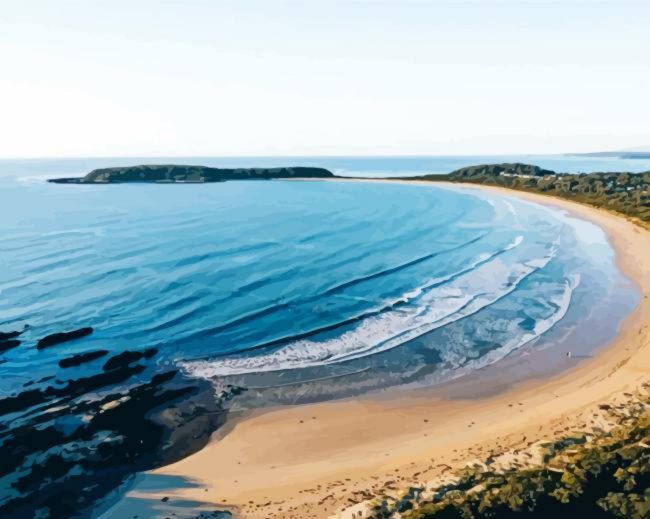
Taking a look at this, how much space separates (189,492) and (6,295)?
1146 inches

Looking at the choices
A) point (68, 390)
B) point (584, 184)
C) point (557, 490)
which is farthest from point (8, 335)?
point (584, 184)

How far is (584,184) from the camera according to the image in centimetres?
10144

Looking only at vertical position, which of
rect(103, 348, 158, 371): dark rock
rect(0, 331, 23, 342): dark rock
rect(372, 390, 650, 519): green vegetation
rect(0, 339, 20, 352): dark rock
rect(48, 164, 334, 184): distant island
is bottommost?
rect(103, 348, 158, 371): dark rock

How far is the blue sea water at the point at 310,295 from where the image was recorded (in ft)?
80.0

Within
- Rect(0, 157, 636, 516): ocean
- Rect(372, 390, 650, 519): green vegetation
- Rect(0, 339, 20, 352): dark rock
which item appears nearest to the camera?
Rect(372, 390, 650, 519): green vegetation

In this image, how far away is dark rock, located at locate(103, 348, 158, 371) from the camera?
23719 mm

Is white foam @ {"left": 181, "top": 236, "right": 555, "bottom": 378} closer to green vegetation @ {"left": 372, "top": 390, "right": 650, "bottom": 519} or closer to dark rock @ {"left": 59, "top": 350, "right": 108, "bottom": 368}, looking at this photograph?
dark rock @ {"left": 59, "top": 350, "right": 108, "bottom": 368}

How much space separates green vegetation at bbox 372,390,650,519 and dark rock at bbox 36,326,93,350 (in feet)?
69.3

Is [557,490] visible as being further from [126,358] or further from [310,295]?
[310,295]

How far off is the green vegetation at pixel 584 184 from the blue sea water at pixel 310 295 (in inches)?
585

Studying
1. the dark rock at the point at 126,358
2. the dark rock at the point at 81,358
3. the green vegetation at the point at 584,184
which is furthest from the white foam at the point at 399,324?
the green vegetation at the point at 584,184

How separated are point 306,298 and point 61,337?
1508 cm

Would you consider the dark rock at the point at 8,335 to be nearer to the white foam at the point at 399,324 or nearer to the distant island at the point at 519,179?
the white foam at the point at 399,324

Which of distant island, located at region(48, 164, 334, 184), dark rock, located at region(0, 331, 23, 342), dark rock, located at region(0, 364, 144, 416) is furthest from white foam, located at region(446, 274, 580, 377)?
distant island, located at region(48, 164, 334, 184)
